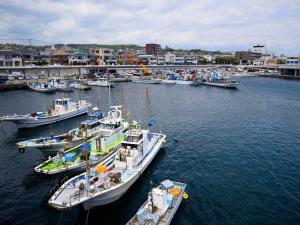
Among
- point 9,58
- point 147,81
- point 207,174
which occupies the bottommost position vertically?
point 207,174

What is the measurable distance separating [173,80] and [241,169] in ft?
316

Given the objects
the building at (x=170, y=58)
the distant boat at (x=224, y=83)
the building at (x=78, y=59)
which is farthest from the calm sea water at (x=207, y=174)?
the building at (x=170, y=58)

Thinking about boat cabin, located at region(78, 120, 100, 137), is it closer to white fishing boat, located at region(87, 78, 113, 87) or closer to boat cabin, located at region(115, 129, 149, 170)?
boat cabin, located at region(115, 129, 149, 170)

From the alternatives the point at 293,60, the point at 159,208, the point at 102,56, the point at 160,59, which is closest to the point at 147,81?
the point at 102,56

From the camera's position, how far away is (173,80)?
4776 inches

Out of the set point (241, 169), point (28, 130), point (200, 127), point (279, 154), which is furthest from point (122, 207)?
point (28, 130)

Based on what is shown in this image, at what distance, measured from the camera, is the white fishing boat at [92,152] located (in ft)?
81.6

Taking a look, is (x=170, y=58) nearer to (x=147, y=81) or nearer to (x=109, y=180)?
(x=147, y=81)

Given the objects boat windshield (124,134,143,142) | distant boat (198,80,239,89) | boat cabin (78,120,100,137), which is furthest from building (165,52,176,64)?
boat windshield (124,134,143,142)

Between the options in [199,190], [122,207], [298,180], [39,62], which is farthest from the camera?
[39,62]

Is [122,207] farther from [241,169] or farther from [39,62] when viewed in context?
[39,62]

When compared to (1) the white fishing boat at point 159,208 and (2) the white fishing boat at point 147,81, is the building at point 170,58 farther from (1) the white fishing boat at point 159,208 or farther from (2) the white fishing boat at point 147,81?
(1) the white fishing boat at point 159,208

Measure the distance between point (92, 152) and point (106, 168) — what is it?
18.9 feet

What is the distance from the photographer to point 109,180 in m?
21.4
